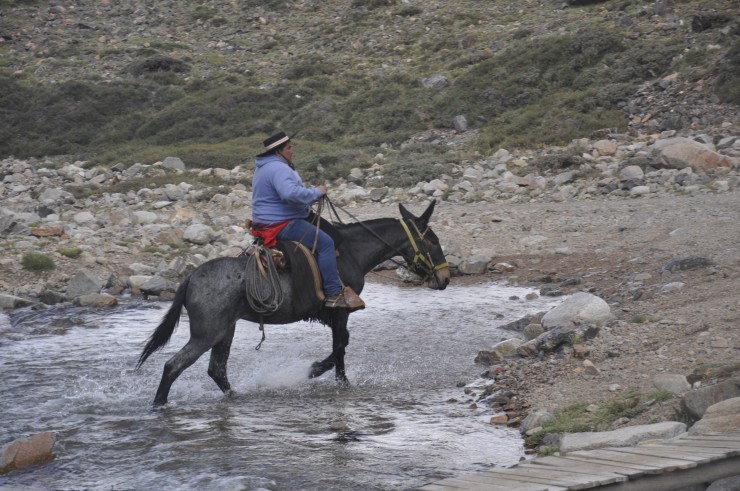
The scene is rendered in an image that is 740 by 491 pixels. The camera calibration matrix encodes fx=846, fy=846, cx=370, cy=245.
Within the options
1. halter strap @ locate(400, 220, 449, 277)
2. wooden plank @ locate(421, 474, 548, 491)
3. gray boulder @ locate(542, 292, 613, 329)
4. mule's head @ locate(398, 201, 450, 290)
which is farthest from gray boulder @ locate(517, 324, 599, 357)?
wooden plank @ locate(421, 474, 548, 491)

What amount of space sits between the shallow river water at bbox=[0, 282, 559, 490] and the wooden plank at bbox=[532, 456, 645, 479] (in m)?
1.04

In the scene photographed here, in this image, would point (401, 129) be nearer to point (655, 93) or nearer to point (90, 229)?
point (655, 93)

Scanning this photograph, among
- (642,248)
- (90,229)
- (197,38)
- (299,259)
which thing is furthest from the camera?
(197,38)

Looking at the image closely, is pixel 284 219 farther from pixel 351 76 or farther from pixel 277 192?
pixel 351 76

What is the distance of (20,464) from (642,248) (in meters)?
10.3

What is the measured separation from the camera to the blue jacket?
7.92 m

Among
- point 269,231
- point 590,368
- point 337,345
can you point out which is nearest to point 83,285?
point 269,231

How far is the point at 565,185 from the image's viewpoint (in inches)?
747

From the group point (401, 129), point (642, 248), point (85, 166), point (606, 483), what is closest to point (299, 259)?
point (606, 483)

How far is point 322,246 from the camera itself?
8.12m

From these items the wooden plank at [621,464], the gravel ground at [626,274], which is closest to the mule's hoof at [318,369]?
the gravel ground at [626,274]

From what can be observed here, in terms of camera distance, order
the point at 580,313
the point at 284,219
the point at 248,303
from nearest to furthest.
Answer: the point at 248,303 < the point at 284,219 < the point at 580,313

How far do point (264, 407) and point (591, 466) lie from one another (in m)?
3.95

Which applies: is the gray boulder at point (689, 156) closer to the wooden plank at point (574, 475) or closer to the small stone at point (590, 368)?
the small stone at point (590, 368)
